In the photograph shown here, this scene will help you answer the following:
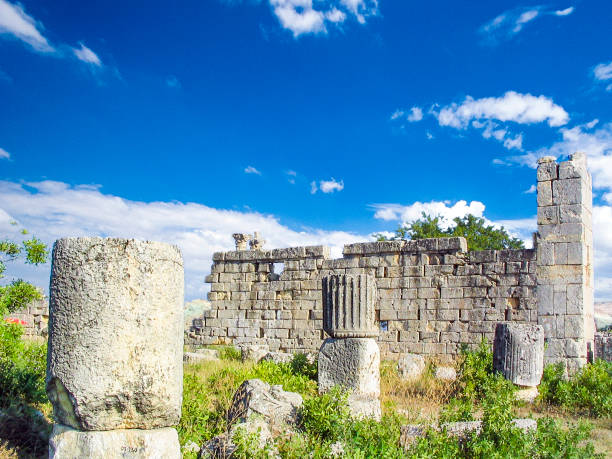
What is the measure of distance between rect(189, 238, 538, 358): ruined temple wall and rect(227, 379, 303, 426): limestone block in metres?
6.30

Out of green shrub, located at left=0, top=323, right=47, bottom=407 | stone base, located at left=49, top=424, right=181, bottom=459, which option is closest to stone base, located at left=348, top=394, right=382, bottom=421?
stone base, located at left=49, top=424, right=181, bottom=459

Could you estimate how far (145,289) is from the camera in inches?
150

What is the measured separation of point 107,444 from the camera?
143 inches

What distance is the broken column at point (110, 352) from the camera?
3.65 metres

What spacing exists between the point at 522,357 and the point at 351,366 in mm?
3036

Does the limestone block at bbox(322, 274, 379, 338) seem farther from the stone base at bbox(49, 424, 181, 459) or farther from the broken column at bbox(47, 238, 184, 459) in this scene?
the stone base at bbox(49, 424, 181, 459)

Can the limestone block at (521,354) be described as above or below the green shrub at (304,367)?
above

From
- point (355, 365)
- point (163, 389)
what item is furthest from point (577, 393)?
point (163, 389)

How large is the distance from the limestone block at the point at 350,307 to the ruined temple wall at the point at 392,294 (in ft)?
12.5

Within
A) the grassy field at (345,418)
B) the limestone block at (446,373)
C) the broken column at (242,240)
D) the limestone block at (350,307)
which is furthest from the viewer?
the broken column at (242,240)

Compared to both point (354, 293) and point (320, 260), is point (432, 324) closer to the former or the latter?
point (320, 260)

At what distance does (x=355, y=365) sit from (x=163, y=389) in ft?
15.9

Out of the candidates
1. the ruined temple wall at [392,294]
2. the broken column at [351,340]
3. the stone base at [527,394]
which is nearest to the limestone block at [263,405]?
the broken column at [351,340]

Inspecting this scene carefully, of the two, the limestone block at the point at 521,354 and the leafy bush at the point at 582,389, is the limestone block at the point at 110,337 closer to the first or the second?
the limestone block at the point at 521,354
